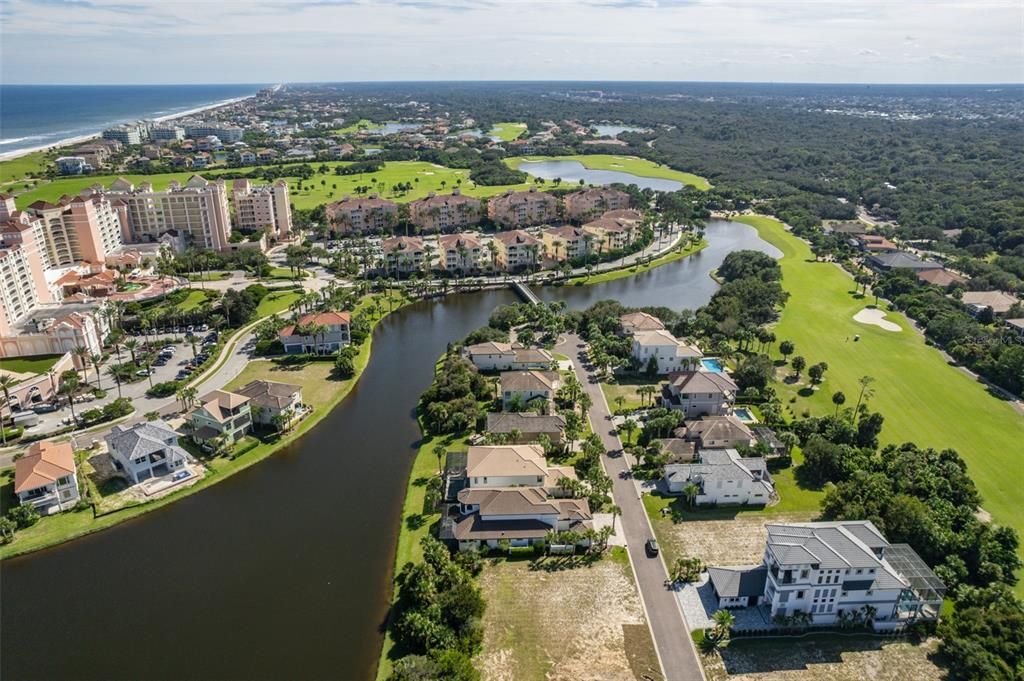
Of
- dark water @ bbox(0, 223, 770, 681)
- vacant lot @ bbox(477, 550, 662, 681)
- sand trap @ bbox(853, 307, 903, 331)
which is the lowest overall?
dark water @ bbox(0, 223, 770, 681)

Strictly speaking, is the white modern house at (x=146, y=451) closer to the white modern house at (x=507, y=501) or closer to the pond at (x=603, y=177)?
the white modern house at (x=507, y=501)

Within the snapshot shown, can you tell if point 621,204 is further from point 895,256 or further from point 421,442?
point 421,442

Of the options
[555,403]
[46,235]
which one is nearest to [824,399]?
[555,403]

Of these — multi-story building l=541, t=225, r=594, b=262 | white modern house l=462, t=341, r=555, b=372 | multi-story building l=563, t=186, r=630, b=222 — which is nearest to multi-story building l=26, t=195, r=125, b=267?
white modern house l=462, t=341, r=555, b=372

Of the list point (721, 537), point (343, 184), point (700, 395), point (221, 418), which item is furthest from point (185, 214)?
→ point (721, 537)

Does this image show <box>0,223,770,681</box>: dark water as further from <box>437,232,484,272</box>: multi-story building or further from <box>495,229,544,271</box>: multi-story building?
<box>495,229,544,271</box>: multi-story building

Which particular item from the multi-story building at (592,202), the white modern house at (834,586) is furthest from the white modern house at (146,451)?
the multi-story building at (592,202)
